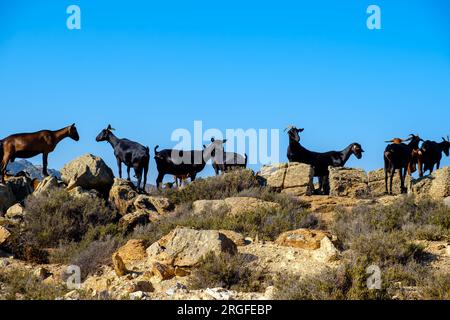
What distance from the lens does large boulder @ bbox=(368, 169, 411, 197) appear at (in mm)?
20589

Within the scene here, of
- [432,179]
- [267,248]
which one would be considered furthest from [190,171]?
[267,248]

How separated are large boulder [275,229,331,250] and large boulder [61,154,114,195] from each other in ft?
23.0

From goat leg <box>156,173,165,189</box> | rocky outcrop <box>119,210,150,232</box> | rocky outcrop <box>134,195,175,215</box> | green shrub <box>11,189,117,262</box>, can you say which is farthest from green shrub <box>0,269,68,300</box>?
goat leg <box>156,173,165,189</box>

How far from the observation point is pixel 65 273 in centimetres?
1338

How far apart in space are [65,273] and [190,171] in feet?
33.1

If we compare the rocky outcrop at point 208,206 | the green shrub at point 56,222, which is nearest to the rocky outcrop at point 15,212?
the green shrub at point 56,222

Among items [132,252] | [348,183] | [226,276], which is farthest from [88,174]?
[226,276]

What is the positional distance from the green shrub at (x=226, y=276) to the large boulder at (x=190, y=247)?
0.34 m

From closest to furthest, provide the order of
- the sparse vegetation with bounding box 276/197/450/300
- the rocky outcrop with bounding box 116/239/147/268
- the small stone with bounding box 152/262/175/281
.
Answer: the sparse vegetation with bounding box 276/197/450/300 → the small stone with bounding box 152/262/175/281 → the rocky outcrop with bounding box 116/239/147/268

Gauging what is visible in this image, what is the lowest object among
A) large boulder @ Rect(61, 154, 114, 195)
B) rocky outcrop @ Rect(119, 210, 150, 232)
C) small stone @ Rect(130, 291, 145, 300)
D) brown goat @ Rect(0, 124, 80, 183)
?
small stone @ Rect(130, 291, 145, 300)

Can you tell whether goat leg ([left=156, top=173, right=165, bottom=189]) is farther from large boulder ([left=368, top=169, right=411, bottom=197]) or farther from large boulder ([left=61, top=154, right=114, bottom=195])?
large boulder ([left=368, top=169, right=411, bottom=197])

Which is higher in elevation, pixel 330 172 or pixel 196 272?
pixel 330 172
